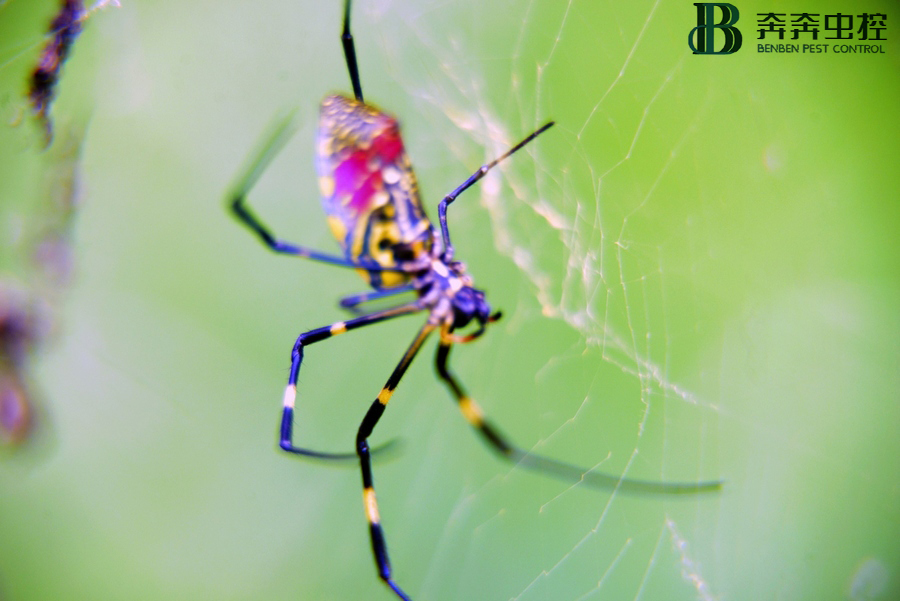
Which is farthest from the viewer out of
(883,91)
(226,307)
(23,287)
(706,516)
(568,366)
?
(226,307)

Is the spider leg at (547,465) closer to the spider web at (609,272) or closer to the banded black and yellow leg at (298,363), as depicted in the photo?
the spider web at (609,272)

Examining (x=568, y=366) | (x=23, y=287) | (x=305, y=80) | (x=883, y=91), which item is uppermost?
(x=305, y=80)

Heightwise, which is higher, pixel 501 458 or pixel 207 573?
pixel 501 458

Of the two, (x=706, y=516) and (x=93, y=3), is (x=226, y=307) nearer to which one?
(x=93, y=3)

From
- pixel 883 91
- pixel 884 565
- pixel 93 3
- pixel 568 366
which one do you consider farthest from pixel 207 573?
pixel 883 91

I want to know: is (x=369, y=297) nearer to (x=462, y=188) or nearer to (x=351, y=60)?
(x=462, y=188)

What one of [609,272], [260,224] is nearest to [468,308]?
[609,272]

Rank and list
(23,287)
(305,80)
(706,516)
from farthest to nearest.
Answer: (305,80) < (706,516) < (23,287)
